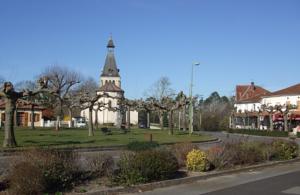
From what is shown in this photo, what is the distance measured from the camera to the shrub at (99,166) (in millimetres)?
13727

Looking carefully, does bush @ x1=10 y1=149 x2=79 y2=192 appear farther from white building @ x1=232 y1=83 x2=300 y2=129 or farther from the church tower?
the church tower

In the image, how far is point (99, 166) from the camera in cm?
1379

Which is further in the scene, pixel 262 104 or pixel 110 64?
pixel 110 64

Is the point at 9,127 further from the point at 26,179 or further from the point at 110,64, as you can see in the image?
the point at 110,64

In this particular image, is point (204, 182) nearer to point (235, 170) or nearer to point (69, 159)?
point (235, 170)

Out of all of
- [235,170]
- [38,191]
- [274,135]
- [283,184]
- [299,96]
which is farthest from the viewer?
[299,96]

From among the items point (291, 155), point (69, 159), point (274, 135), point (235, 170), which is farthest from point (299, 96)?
point (69, 159)

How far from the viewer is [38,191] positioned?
10914 mm

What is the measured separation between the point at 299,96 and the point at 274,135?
22324 mm

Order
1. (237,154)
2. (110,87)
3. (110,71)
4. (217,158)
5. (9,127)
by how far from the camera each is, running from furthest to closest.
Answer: (110,71) → (110,87) → (9,127) → (237,154) → (217,158)

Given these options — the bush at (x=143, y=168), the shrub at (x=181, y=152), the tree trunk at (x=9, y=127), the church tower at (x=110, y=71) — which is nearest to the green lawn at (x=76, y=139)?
the tree trunk at (x=9, y=127)

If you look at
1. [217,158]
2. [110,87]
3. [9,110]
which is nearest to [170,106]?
[9,110]

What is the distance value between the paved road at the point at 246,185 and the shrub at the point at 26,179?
9.89 feet

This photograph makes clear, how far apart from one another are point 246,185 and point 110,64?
137162 millimetres
